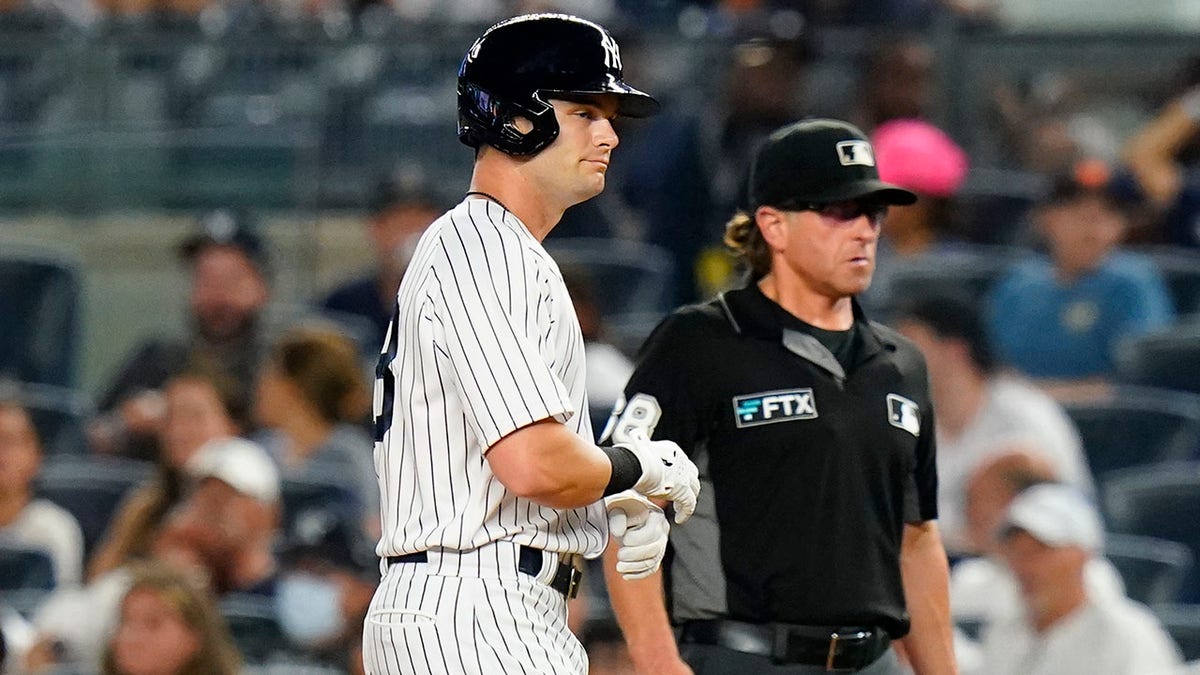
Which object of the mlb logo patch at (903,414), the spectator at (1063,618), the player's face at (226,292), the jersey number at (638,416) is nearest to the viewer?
the jersey number at (638,416)

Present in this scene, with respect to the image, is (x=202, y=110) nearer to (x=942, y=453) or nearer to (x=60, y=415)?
(x=60, y=415)

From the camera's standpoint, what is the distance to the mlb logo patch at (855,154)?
3.94 meters

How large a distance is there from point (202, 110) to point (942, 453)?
3814mm

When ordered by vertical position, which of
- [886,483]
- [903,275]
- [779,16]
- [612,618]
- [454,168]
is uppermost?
[779,16]

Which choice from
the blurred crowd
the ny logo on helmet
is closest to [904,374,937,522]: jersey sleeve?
the ny logo on helmet

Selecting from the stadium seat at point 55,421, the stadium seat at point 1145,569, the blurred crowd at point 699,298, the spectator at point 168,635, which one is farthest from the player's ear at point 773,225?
the stadium seat at point 55,421

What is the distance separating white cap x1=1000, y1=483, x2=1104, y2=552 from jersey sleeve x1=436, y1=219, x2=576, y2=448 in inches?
134

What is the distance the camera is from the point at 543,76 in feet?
10.4

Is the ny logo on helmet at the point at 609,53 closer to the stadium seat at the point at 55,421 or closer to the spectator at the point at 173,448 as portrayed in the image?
the spectator at the point at 173,448

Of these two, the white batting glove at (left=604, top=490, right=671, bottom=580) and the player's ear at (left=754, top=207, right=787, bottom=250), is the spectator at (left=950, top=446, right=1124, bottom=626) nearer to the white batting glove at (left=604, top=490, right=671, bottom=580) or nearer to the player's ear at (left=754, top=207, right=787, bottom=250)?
the player's ear at (left=754, top=207, right=787, bottom=250)

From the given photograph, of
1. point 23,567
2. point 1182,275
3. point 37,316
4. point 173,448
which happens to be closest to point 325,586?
point 173,448

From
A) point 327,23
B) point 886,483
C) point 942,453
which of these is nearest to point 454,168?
point 327,23

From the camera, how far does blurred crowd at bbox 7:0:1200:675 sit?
649 cm

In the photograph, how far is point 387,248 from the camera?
8.49 meters
